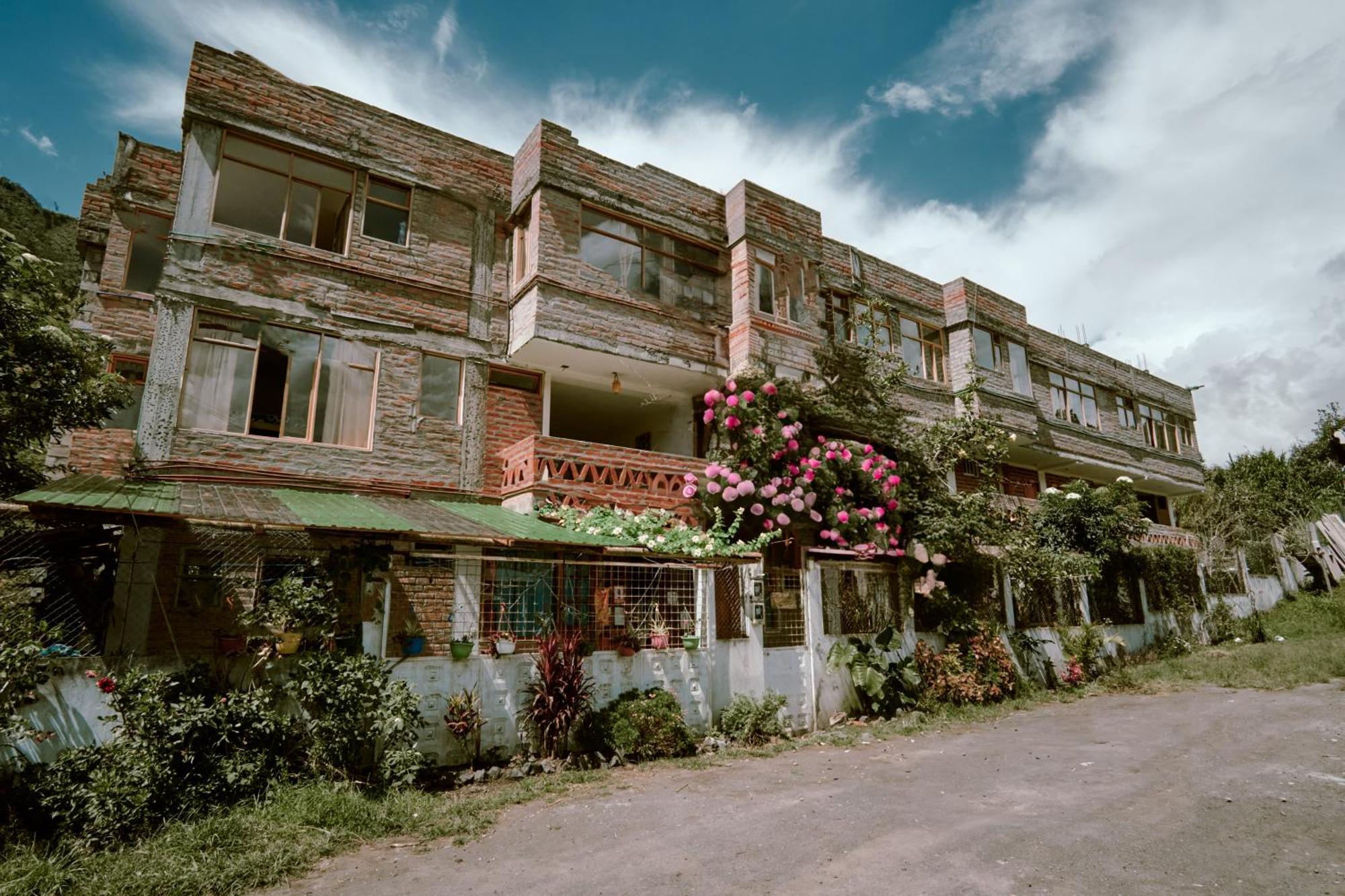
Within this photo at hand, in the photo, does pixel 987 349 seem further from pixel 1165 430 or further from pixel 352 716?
pixel 352 716

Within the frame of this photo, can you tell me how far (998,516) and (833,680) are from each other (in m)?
6.32

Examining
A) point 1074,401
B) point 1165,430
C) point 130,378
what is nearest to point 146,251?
point 130,378

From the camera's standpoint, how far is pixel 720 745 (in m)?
10.3

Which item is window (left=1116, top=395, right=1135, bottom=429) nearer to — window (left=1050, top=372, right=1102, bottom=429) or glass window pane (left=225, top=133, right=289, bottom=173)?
window (left=1050, top=372, right=1102, bottom=429)

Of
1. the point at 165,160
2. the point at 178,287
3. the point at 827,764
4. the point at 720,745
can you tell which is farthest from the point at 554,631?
the point at 165,160

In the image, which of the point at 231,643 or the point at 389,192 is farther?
the point at 389,192

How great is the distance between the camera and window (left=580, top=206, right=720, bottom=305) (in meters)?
13.8

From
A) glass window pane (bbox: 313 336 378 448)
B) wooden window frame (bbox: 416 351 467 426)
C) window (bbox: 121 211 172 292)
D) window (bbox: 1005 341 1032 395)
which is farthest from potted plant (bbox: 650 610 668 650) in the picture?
window (bbox: 1005 341 1032 395)

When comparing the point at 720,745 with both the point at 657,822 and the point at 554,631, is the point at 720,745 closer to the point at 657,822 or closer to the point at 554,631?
the point at 554,631

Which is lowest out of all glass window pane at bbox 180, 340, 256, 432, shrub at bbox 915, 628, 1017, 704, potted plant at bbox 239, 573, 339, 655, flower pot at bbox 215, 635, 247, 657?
shrub at bbox 915, 628, 1017, 704

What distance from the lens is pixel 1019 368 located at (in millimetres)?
21156

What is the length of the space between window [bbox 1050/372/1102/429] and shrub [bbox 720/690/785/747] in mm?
16447

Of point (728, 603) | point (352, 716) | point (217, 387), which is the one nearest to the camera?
point (352, 716)

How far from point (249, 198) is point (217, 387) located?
3.17m
